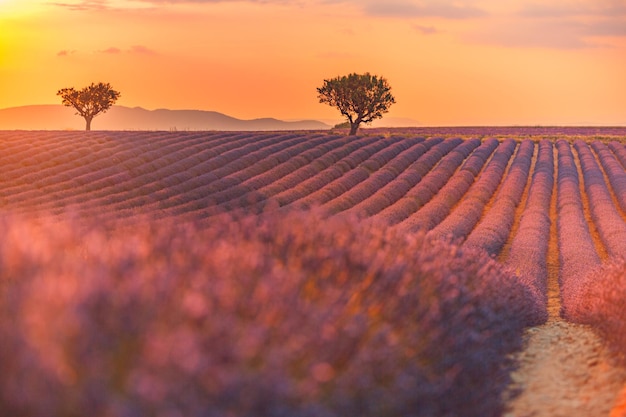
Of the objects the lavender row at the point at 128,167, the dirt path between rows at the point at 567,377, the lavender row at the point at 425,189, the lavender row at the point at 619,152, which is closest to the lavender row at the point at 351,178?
the lavender row at the point at 425,189

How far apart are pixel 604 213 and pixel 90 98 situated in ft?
162

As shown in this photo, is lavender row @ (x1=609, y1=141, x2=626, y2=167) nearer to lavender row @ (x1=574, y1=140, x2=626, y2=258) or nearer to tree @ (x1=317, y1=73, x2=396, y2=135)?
lavender row @ (x1=574, y1=140, x2=626, y2=258)

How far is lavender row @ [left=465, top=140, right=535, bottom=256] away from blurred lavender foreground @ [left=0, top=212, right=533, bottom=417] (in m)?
4.42

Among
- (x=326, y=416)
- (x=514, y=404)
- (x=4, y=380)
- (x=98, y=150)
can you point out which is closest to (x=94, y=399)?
(x=4, y=380)

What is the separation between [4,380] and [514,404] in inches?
162

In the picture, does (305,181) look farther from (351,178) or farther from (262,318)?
(262,318)

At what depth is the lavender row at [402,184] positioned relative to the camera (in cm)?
2114

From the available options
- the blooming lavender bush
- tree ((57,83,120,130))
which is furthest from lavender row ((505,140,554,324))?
tree ((57,83,120,130))

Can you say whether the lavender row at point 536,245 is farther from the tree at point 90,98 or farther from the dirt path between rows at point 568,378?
the tree at point 90,98

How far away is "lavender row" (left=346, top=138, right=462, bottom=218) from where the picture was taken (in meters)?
21.1

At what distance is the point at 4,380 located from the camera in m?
3.30

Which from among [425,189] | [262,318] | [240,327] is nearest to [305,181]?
[425,189]

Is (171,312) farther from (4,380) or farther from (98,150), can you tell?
(98,150)

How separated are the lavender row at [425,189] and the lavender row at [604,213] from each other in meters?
5.20
